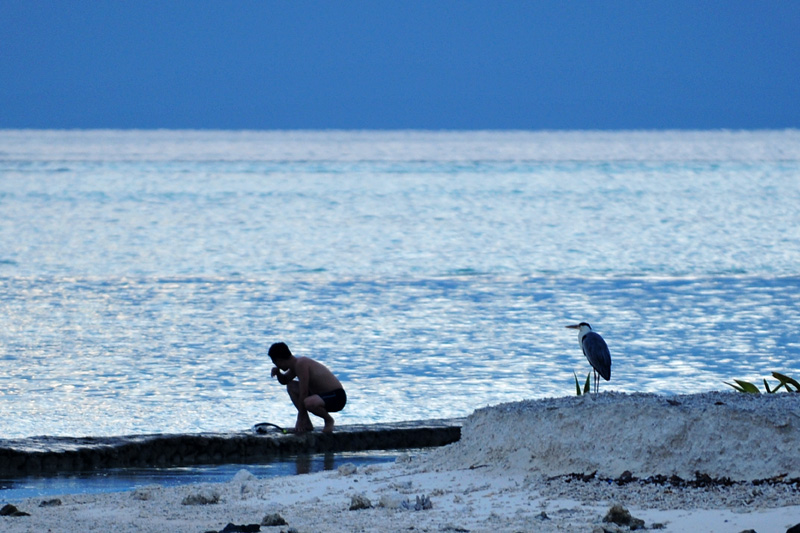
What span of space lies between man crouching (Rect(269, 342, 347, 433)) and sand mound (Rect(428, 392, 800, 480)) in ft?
7.45

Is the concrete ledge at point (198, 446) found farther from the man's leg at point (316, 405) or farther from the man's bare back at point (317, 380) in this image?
the man's bare back at point (317, 380)

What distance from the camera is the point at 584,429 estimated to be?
7.20 metres

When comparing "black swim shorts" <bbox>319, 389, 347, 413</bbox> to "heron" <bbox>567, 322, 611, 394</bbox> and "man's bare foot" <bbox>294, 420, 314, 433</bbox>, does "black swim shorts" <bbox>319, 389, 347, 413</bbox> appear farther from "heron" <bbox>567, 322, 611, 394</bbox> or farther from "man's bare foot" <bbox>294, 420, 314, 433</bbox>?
"heron" <bbox>567, 322, 611, 394</bbox>

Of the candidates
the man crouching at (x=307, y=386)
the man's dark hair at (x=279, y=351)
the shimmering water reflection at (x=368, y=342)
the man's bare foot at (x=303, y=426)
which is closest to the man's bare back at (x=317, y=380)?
the man crouching at (x=307, y=386)

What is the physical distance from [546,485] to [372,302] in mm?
11799

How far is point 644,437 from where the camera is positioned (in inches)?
275

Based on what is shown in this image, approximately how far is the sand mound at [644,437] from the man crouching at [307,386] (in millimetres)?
2272

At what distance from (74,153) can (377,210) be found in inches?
2485

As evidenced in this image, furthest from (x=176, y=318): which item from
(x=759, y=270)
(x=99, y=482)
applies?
(x=759, y=270)

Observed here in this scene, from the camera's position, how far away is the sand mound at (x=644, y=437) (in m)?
6.70

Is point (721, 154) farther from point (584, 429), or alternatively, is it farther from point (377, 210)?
point (584, 429)

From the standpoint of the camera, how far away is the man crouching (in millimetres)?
9812

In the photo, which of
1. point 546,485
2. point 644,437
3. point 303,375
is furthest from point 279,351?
point 644,437

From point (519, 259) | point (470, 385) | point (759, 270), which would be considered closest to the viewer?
point (470, 385)
